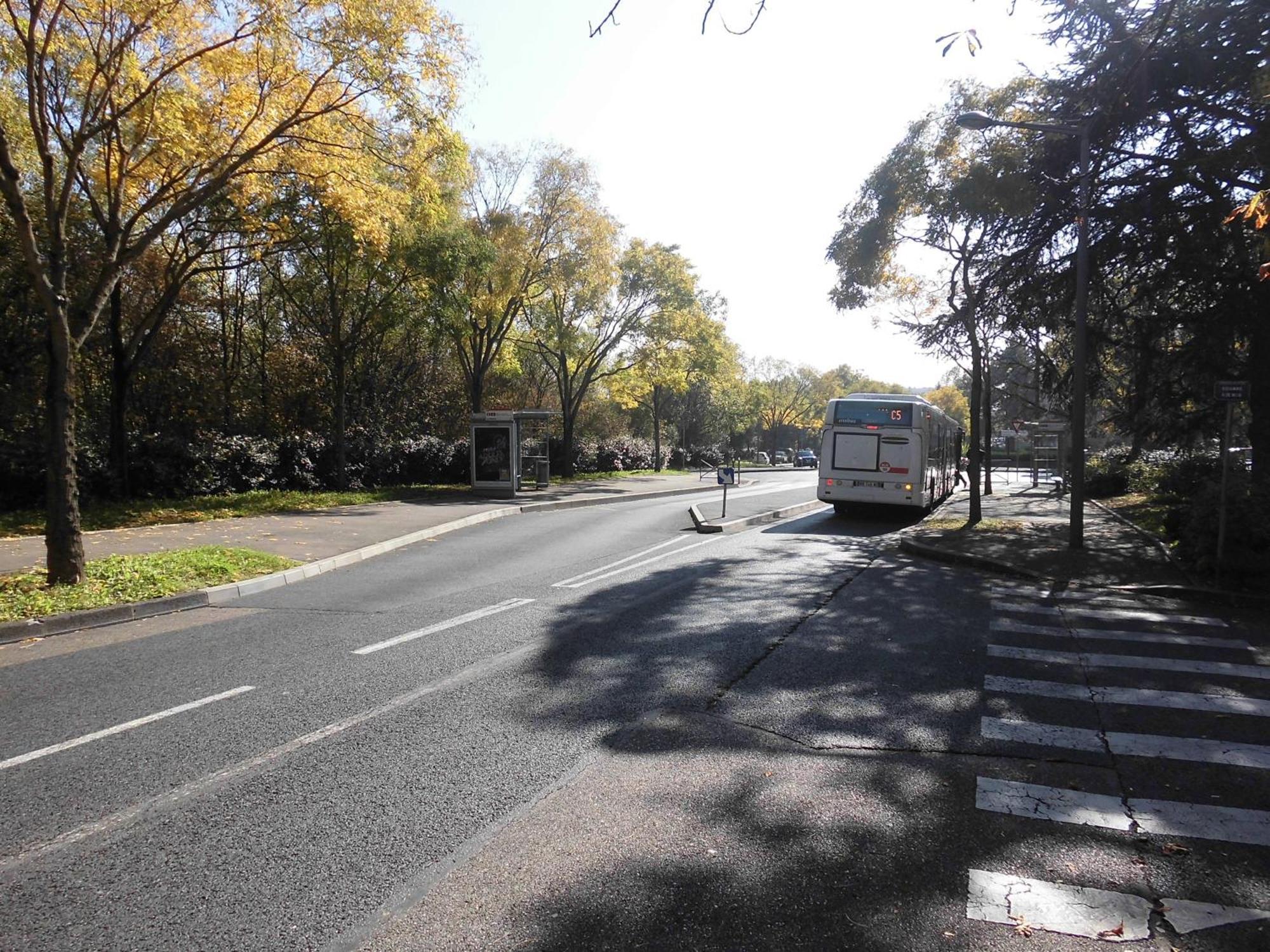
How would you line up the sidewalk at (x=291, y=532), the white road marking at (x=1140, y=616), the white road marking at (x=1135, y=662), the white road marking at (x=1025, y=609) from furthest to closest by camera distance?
the sidewalk at (x=291, y=532) < the white road marking at (x=1025, y=609) < the white road marking at (x=1140, y=616) < the white road marking at (x=1135, y=662)

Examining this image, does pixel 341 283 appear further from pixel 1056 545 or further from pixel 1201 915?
pixel 1201 915

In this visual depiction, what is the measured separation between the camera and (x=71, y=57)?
14047mm

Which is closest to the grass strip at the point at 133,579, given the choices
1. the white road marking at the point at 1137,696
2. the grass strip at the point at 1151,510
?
the white road marking at the point at 1137,696

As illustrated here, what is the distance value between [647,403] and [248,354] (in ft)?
116

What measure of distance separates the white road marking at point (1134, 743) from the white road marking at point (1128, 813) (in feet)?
2.27

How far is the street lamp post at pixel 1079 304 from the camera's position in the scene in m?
12.4

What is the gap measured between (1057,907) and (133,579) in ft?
32.0

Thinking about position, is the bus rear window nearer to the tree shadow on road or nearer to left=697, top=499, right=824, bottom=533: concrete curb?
left=697, top=499, right=824, bottom=533: concrete curb

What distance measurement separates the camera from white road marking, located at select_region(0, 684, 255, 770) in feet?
14.7

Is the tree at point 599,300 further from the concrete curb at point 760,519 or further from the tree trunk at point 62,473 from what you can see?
the tree trunk at point 62,473

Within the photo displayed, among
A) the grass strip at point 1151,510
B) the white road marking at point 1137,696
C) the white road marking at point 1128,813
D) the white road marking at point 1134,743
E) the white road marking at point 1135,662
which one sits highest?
the grass strip at point 1151,510

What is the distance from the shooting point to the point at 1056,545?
13945mm

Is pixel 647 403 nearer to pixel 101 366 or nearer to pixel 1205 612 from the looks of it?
pixel 101 366

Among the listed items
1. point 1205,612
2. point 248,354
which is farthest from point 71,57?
point 1205,612
